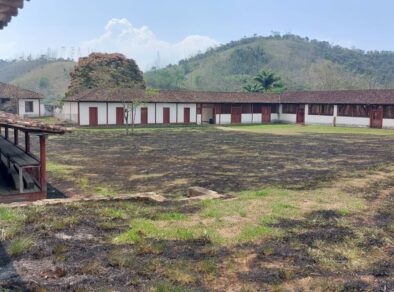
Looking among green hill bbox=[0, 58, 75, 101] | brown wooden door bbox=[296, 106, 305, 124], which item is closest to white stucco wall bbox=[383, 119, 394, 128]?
brown wooden door bbox=[296, 106, 305, 124]

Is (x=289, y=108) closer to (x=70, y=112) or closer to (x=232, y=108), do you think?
(x=232, y=108)

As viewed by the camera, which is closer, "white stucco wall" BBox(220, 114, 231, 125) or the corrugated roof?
the corrugated roof

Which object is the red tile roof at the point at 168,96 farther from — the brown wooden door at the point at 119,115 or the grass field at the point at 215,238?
the grass field at the point at 215,238

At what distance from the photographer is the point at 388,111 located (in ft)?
152

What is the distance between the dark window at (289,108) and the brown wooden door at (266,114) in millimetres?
2144

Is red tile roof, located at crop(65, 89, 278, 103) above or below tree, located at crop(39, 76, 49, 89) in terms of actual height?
below

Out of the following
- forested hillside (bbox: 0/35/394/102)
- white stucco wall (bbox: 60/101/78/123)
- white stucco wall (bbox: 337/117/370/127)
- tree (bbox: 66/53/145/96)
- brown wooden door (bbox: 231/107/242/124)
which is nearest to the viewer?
white stucco wall (bbox: 60/101/78/123)

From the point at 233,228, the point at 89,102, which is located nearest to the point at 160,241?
the point at 233,228

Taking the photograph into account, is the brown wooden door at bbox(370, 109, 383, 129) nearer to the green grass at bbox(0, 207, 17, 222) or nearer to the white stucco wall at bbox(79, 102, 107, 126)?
the white stucco wall at bbox(79, 102, 107, 126)

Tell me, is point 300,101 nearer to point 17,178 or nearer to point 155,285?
point 17,178

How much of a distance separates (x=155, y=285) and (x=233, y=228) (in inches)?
118

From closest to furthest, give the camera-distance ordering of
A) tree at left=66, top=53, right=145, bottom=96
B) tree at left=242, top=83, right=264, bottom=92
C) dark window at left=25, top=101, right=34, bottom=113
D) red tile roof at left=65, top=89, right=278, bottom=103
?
1. red tile roof at left=65, top=89, right=278, bottom=103
2. dark window at left=25, top=101, right=34, bottom=113
3. tree at left=66, top=53, right=145, bottom=96
4. tree at left=242, top=83, right=264, bottom=92

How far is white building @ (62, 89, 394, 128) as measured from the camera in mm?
46844

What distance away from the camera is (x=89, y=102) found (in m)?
46.2
